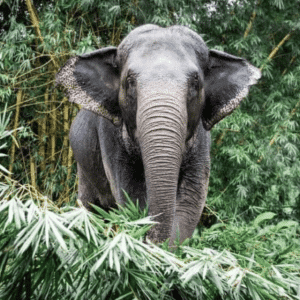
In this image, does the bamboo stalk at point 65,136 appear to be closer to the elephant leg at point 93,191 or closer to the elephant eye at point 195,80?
the elephant leg at point 93,191

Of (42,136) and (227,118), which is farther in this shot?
(42,136)

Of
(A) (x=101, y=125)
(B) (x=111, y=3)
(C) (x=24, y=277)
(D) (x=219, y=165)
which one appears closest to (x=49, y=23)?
(B) (x=111, y=3)

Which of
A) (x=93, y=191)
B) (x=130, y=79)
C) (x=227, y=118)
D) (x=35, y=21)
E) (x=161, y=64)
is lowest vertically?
(x=227, y=118)

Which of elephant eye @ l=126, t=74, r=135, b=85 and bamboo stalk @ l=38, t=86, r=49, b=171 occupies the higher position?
elephant eye @ l=126, t=74, r=135, b=85

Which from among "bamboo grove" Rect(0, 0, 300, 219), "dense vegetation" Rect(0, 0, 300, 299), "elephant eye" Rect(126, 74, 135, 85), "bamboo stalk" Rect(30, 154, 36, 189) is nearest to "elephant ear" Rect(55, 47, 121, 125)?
"elephant eye" Rect(126, 74, 135, 85)

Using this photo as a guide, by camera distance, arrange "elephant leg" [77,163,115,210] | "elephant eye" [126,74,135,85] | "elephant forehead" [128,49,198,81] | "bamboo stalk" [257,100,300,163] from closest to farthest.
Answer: "elephant forehead" [128,49,198,81], "elephant eye" [126,74,135,85], "elephant leg" [77,163,115,210], "bamboo stalk" [257,100,300,163]

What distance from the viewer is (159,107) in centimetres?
203

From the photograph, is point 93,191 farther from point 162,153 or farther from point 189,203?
point 162,153

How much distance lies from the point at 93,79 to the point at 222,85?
2.09 feet

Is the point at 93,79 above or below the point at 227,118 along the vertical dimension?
above

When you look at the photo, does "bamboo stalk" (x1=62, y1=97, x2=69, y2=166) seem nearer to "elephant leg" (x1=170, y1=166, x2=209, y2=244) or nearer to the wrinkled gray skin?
the wrinkled gray skin

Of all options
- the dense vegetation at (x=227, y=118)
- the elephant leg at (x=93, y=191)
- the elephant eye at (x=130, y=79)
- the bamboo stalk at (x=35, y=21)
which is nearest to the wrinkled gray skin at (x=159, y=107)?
the elephant eye at (x=130, y=79)

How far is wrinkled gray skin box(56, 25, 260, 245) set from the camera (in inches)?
79.6

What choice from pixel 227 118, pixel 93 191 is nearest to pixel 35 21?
pixel 227 118
